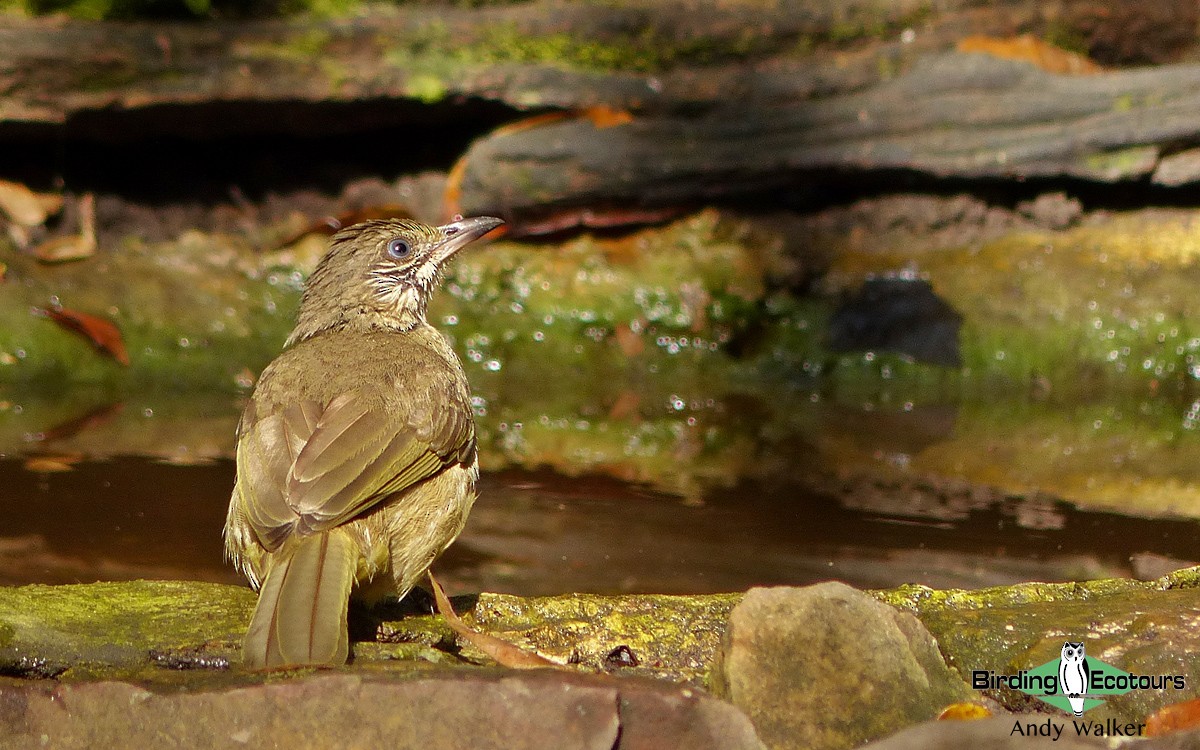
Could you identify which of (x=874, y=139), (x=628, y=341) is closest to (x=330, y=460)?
(x=628, y=341)

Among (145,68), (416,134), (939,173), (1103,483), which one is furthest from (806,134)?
(145,68)

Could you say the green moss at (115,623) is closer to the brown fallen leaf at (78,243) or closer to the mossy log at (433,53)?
the brown fallen leaf at (78,243)

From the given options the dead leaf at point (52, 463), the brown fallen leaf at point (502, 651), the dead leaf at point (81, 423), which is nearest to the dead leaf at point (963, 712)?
the brown fallen leaf at point (502, 651)

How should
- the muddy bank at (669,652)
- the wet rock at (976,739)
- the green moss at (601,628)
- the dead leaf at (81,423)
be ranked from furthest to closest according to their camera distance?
the dead leaf at (81,423), the green moss at (601,628), the muddy bank at (669,652), the wet rock at (976,739)

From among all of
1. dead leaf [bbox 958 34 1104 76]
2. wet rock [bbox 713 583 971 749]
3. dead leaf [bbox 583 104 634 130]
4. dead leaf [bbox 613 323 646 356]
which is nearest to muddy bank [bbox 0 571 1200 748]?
wet rock [bbox 713 583 971 749]

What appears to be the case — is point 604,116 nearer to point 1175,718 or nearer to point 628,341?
point 628,341

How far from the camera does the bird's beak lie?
15.9 feet

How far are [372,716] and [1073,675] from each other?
4.77 feet

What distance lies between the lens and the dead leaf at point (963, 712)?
246cm

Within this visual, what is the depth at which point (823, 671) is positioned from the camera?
253cm

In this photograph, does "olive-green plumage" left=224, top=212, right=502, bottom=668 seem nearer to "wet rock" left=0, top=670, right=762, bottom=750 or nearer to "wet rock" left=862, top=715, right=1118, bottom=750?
"wet rock" left=0, top=670, right=762, bottom=750

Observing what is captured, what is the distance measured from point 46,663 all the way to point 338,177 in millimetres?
5589

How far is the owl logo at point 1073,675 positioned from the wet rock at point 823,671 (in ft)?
0.75

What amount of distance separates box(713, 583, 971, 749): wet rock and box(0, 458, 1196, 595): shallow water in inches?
56.3
